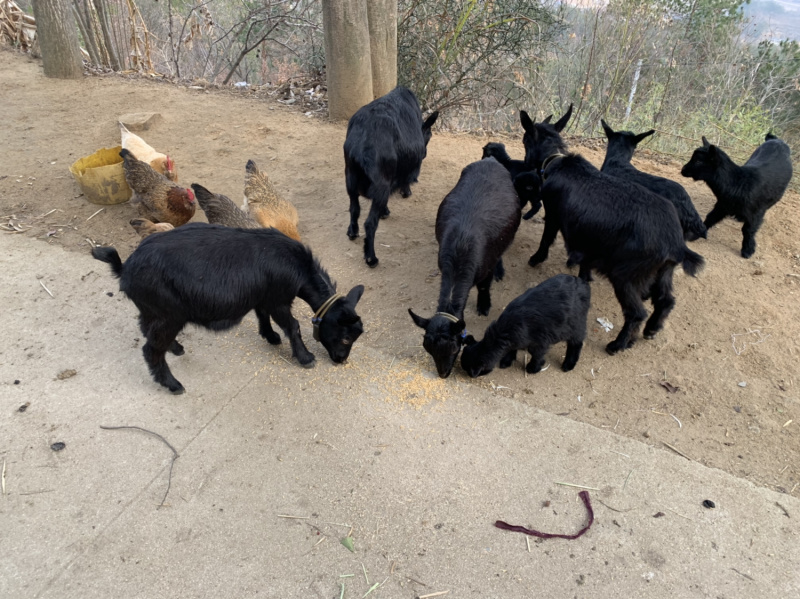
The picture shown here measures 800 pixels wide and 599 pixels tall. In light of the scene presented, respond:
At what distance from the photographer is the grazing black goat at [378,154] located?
191 inches

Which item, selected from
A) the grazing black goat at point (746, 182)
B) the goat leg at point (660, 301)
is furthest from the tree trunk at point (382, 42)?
the goat leg at point (660, 301)

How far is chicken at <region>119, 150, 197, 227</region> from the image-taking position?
203 inches

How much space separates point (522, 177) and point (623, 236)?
59.9 inches

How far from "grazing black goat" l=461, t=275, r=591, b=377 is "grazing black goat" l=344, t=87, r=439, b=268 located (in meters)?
1.84

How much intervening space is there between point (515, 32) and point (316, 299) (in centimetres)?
771

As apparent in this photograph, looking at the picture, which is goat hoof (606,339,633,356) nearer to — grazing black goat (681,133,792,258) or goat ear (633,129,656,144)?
goat ear (633,129,656,144)

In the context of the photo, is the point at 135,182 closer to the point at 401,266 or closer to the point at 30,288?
the point at 30,288

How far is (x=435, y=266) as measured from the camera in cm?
517

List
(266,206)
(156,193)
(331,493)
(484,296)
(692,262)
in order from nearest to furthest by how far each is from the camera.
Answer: (331,493) → (692,262) → (484,296) → (156,193) → (266,206)

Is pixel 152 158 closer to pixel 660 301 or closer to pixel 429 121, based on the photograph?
pixel 429 121

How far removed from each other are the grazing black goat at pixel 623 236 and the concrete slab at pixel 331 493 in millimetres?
1247

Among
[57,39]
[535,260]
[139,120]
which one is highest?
[57,39]

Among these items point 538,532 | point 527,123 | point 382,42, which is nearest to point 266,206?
point 527,123

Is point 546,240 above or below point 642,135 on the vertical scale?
below
